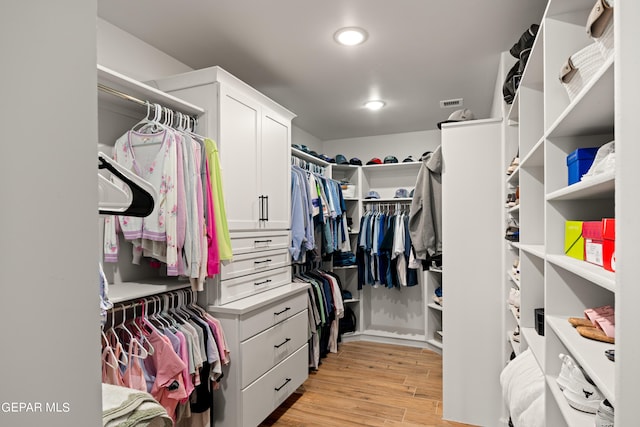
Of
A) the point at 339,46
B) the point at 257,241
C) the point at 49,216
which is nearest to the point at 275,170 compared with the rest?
the point at 257,241

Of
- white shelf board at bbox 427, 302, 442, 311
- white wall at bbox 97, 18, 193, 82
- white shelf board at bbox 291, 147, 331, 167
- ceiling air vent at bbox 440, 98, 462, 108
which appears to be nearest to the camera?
white wall at bbox 97, 18, 193, 82

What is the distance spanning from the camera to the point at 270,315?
2412 mm

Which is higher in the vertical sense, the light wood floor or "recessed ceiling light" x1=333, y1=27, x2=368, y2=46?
"recessed ceiling light" x1=333, y1=27, x2=368, y2=46

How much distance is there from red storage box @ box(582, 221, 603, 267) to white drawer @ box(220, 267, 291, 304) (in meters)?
1.79

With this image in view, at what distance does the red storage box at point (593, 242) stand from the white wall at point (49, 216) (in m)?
1.12

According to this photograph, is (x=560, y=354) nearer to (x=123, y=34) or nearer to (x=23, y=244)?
(x=23, y=244)

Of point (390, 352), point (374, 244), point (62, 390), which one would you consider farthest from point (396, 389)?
point (62, 390)

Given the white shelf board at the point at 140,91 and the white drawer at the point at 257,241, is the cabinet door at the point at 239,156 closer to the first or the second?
the white drawer at the point at 257,241

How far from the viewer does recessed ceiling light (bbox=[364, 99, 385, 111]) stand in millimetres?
3428

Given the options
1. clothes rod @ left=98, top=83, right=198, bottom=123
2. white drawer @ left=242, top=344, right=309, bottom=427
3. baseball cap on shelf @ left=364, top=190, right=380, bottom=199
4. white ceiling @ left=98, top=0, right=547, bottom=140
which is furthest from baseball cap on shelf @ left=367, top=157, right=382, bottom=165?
→ clothes rod @ left=98, top=83, right=198, bottom=123

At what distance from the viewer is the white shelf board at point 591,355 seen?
0.78m

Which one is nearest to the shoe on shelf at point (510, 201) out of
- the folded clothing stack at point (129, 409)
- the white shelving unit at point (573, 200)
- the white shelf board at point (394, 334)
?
the white shelving unit at point (573, 200)

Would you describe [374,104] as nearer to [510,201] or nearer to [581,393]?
[510,201]

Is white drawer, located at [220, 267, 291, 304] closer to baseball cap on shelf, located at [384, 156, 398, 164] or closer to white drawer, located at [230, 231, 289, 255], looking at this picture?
white drawer, located at [230, 231, 289, 255]
